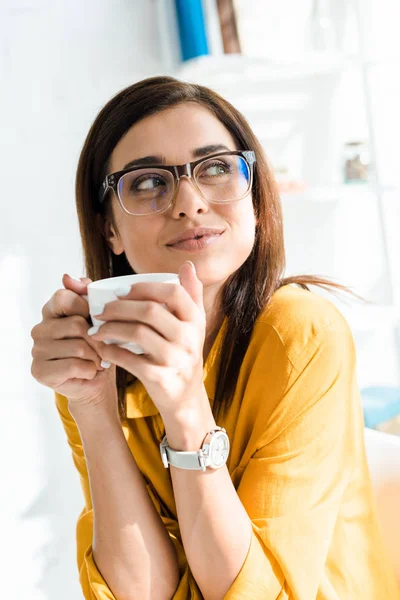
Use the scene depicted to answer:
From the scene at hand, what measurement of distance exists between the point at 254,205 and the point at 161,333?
1.85 feet

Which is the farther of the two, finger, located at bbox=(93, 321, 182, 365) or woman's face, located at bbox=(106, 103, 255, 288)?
woman's face, located at bbox=(106, 103, 255, 288)

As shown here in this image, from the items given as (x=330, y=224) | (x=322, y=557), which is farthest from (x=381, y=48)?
(x=322, y=557)

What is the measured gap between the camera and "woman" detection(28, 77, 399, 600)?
2.87 feet

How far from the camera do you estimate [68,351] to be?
883 mm

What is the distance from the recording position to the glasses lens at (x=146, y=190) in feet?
3.51

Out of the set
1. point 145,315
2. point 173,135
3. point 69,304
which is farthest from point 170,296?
point 173,135

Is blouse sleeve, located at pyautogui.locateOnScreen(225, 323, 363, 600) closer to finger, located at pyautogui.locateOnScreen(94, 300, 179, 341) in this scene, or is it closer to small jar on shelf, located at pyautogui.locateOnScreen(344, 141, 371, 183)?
finger, located at pyautogui.locateOnScreen(94, 300, 179, 341)

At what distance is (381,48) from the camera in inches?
→ 101

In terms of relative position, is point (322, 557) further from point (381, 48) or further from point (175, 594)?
point (381, 48)

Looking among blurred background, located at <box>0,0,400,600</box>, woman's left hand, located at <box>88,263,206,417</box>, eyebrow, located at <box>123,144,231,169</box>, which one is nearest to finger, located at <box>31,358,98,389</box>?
woman's left hand, located at <box>88,263,206,417</box>

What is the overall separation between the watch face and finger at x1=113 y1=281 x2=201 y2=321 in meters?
0.19

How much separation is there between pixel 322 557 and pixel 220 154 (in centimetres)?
65

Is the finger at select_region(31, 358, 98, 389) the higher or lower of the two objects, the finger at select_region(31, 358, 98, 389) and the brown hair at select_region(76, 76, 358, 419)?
the lower

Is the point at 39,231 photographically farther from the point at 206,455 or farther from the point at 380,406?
the point at 206,455
